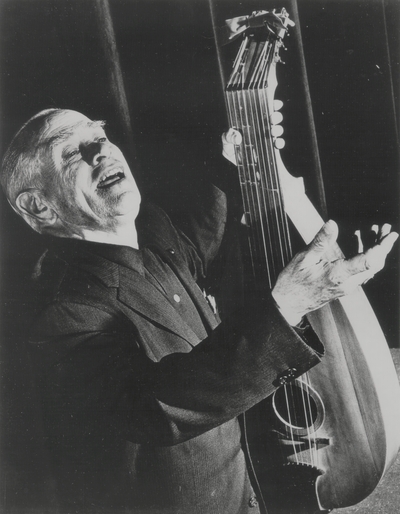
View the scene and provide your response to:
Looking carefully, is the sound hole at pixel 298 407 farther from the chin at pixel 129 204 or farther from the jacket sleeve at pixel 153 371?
the chin at pixel 129 204

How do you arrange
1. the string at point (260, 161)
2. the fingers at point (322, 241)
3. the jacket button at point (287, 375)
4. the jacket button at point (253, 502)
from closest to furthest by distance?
the fingers at point (322, 241) < the jacket button at point (287, 375) < the string at point (260, 161) < the jacket button at point (253, 502)

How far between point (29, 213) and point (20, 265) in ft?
0.44

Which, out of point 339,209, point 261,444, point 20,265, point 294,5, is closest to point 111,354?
point 20,265

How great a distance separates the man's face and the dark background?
0.07 m

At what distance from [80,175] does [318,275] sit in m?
0.59

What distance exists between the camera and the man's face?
48.3 inches

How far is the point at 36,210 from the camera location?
4.08ft

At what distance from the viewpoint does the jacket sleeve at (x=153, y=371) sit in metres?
1.04

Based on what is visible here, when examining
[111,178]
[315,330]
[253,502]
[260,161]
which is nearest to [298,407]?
[315,330]

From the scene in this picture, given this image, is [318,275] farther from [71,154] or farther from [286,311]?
[71,154]

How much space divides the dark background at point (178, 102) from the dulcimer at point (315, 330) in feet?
0.20

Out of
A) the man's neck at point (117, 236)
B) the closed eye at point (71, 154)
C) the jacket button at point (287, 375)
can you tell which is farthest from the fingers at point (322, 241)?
the closed eye at point (71, 154)

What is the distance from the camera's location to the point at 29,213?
4.11 feet

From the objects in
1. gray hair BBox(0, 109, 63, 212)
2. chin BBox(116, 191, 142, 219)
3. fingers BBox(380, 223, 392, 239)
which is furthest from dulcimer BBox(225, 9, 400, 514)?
gray hair BBox(0, 109, 63, 212)
